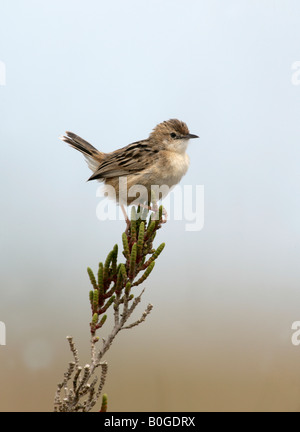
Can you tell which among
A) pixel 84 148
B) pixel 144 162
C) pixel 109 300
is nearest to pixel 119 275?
pixel 109 300

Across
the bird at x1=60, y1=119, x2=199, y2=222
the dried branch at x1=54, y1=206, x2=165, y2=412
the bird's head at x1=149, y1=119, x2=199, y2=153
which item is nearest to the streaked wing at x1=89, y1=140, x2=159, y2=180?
the bird at x1=60, y1=119, x2=199, y2=222

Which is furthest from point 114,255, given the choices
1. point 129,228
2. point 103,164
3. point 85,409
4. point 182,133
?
point 182,133

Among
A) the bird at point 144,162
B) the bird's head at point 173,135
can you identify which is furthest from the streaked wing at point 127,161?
the bird's head at point 173,135

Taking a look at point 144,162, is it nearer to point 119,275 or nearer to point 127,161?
point 127,161

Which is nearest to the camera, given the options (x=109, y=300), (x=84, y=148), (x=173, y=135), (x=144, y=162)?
(x=109, y=300)

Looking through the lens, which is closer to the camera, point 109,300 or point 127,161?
point 109,300

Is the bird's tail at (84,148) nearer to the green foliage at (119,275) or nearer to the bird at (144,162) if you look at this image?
the bird at (144,162)

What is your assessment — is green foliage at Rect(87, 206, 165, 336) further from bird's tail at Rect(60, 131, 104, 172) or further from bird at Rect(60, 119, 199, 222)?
bird's tail at Rect(60, 131, 104, 172)
